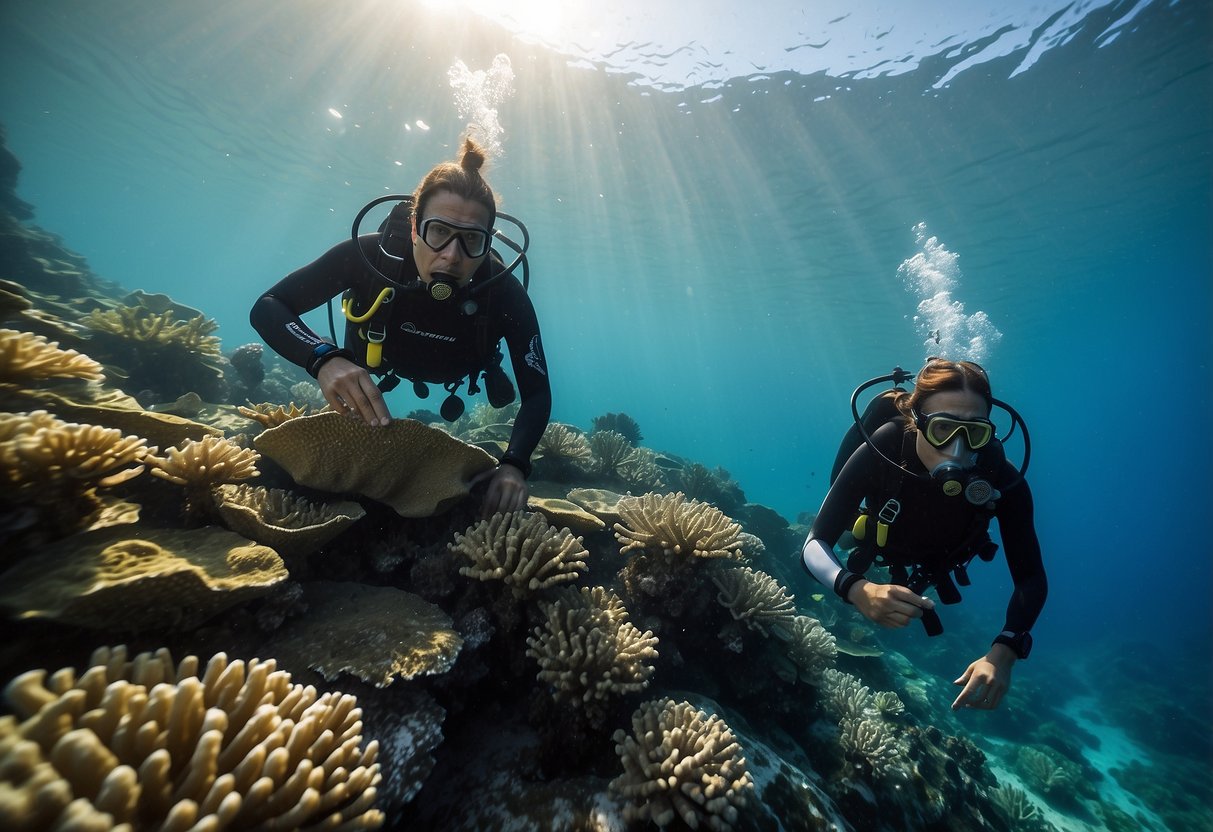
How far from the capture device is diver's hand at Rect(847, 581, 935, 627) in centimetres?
290

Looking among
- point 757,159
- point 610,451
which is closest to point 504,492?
point 610,451

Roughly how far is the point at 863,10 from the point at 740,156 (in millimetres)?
6795

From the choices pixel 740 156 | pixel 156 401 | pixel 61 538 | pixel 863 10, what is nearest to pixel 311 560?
pixel 61 538

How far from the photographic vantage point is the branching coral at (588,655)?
2.81 metres

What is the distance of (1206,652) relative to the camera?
24.4 m

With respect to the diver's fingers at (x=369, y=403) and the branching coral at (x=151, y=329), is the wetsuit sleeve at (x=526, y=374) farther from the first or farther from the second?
the branching coral at (x=151, y=329)

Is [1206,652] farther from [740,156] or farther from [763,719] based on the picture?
[763,719]

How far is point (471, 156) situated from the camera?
4051 mm

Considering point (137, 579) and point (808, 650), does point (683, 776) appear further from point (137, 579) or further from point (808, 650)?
point (137, 579)

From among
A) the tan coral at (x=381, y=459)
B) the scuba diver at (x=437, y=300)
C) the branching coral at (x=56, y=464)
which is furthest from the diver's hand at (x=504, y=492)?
the branching coral at (x=56, y=464)

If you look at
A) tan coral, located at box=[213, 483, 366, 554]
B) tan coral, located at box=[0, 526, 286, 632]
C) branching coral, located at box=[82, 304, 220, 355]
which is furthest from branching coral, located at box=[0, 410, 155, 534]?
branching coral, located at box=[82, 304, 220, 355]

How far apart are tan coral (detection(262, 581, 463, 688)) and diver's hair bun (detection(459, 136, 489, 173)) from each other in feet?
11.6

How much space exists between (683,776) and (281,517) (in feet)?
9.70

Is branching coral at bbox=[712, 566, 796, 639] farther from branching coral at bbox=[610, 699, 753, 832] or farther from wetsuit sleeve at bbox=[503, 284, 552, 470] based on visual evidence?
wetsuit sleeve at bbox=[503, 284, 552, 470]
